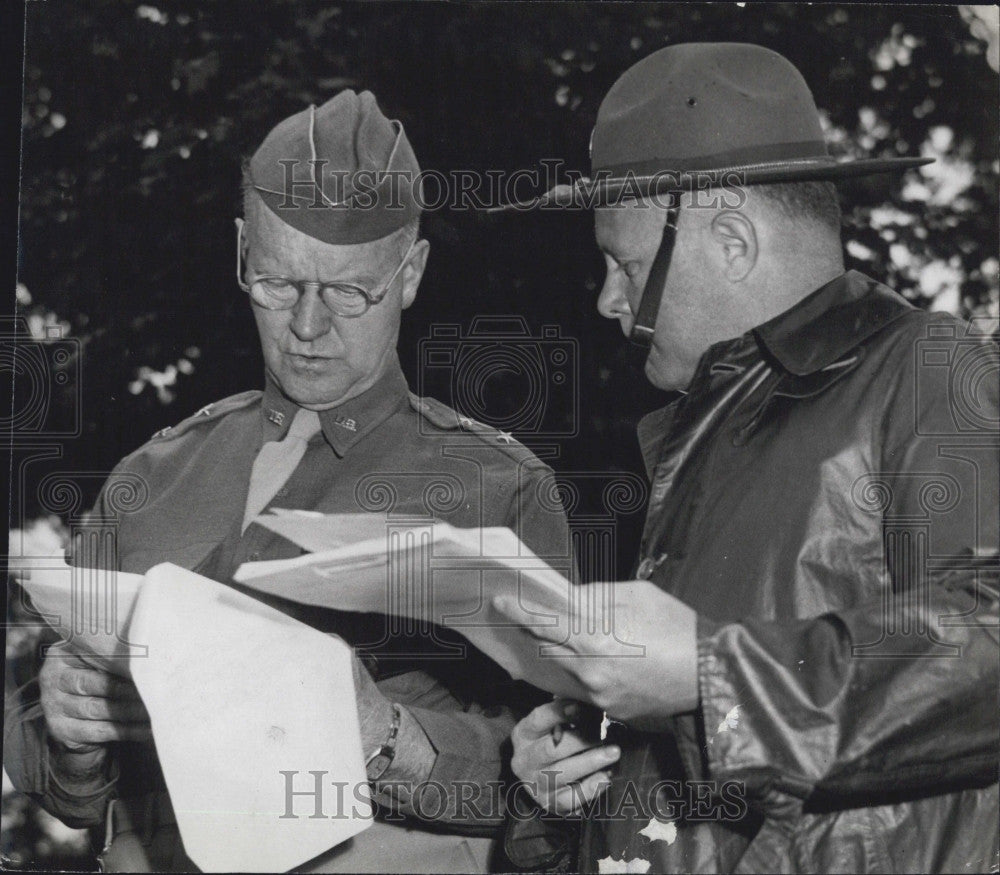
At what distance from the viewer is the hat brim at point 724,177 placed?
237cm

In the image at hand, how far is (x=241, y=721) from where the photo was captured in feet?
7.27

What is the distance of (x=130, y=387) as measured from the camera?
2691 mm

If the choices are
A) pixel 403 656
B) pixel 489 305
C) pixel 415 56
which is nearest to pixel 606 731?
pixel 403 656

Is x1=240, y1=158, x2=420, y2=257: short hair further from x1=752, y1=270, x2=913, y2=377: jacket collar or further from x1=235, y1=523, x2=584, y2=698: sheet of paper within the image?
x1=235, y1=523, x2=584, y2=698: sheet of paper

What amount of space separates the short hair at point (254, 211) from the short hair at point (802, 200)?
2.16 feet

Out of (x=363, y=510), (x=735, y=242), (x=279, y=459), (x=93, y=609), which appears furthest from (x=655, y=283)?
(x=93, y=609)

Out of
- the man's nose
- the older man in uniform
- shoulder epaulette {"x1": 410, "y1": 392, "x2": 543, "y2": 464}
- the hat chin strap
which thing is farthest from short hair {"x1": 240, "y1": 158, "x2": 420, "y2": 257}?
the hat chin strap

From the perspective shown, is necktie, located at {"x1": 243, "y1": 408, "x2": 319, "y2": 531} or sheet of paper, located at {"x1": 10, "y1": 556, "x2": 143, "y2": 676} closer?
sheet of paper, located at {"x1": 10, "y1": 556, "x2": 143, "y2": 676}

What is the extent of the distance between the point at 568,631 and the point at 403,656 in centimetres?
73

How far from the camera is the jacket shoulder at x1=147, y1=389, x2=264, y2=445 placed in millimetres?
2707

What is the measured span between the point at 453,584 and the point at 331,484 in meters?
0.76

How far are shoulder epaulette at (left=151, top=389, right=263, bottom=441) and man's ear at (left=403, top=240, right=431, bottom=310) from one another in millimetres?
372

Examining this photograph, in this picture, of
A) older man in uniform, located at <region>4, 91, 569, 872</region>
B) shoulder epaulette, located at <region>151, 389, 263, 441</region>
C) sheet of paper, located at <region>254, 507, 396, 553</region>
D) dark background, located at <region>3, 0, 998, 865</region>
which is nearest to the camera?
sheet of paper, located at <region>254, 507, 396, 553</region>

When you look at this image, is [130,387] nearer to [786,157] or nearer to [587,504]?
[587,504]
